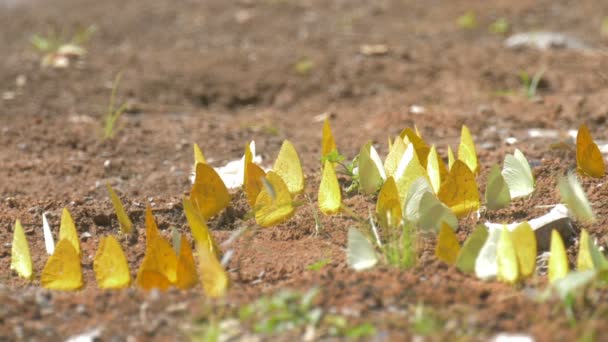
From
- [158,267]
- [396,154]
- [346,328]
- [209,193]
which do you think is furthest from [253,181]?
[346,328]

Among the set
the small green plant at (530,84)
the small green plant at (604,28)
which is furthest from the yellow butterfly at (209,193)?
the small green plant at (604,28)

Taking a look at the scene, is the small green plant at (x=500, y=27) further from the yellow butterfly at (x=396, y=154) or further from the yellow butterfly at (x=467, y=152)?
Answer: the yellow butterfly at (x=396, y=154)

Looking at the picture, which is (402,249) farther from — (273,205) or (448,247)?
(273,205)

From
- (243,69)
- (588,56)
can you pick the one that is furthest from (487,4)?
(243,69)

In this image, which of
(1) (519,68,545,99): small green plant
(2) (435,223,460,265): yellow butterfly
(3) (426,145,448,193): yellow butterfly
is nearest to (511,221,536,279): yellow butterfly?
(2) (435,223,460,265): yellow butterfly

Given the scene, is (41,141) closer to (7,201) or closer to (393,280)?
(7,201)

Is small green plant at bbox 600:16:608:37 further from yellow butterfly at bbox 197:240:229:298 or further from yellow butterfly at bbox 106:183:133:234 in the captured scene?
yellow butterfly at bbox 197:240:229:298

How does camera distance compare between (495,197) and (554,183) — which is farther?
(554,183)
